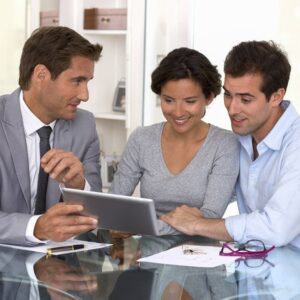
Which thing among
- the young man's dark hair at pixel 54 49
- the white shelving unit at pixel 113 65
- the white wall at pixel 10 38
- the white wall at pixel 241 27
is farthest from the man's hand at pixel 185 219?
the white wall at pixel 10 38

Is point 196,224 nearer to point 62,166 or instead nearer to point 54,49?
point 62,166

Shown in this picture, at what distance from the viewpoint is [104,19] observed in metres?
4.77

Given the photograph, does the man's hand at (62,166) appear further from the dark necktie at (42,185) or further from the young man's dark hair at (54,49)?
the young man's dark hair at (54,49)

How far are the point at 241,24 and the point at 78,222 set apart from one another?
2.30 metres

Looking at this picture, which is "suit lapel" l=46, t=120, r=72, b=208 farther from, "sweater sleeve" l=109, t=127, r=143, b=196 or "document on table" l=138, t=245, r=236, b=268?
"document on table" l=138, t=245, r=236, b=268

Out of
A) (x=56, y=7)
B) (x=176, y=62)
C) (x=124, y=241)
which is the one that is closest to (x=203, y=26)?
(x=56, y=7)

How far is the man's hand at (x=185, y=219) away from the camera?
240cm

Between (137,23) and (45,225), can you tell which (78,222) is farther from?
(137,23)

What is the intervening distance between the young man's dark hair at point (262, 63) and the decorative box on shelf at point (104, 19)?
223 centimetres

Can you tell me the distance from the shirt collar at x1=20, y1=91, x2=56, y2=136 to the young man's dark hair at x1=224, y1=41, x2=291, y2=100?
75 cm

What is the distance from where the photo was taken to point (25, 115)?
2.79m

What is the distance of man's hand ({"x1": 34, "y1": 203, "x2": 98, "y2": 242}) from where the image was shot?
218 centimetres

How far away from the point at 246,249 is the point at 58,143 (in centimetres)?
93

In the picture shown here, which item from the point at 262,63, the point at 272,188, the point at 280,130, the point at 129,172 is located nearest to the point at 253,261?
the point at 272,188
